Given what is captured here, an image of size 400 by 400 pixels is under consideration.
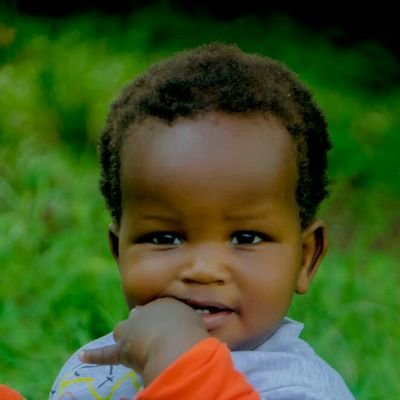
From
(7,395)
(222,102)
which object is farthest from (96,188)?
(222,102)

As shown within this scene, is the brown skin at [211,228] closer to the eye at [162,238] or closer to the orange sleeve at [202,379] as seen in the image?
the eye at [162,238]

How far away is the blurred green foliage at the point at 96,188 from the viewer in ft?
11.8

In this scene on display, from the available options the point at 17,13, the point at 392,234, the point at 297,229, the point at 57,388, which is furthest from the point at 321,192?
the point at 17,13

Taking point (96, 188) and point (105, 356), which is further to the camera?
point (96, 188)

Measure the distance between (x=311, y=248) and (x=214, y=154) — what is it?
37 centimetres

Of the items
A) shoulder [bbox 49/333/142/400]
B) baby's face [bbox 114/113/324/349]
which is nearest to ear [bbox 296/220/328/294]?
baby's face [bbox 114/113/324/349]

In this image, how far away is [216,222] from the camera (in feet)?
7.18

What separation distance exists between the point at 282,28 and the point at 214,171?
4.17 meters

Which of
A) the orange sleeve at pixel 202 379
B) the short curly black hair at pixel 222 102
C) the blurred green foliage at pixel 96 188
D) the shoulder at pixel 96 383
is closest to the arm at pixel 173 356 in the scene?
the orange sleeve at pixel 202 379

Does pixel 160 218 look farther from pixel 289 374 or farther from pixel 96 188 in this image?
pixel 96 188

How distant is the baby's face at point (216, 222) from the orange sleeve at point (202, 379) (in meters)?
0.22

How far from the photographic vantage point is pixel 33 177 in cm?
446

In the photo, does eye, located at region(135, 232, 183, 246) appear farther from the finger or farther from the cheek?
the finger

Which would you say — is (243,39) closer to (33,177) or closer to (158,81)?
(33,177)
